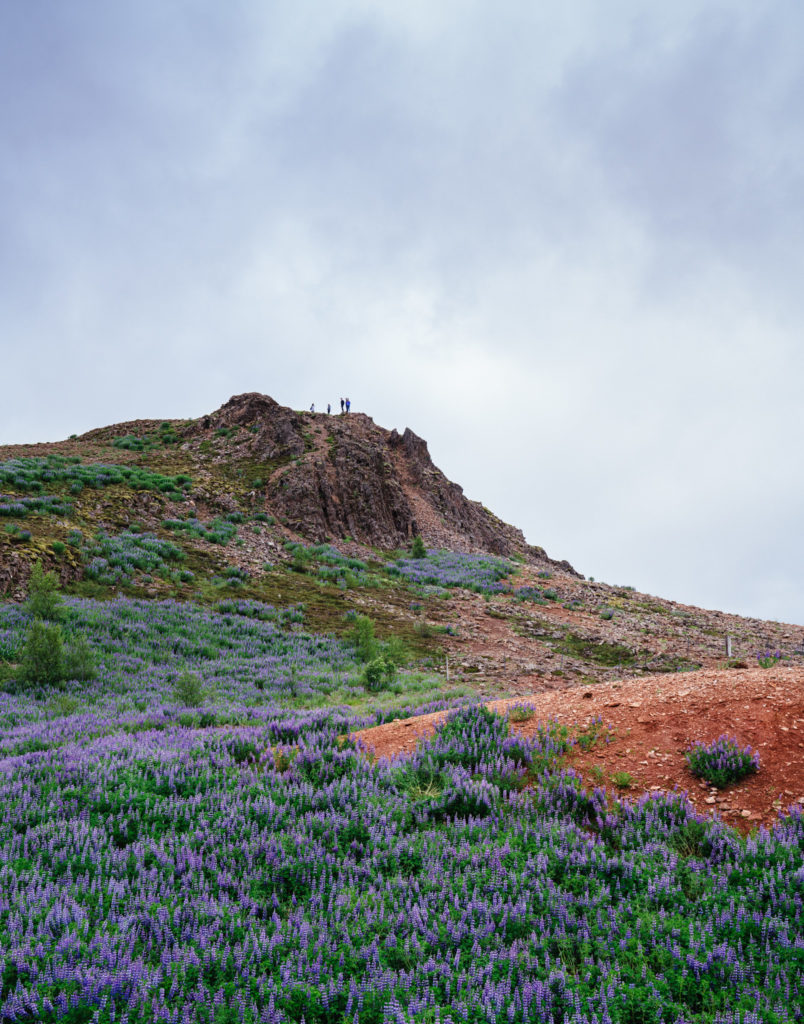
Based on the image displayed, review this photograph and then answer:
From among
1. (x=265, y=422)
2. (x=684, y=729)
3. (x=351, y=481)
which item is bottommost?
(x=684, y=729)

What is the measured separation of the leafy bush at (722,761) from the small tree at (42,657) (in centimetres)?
1112

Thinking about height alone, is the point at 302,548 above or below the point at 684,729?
above

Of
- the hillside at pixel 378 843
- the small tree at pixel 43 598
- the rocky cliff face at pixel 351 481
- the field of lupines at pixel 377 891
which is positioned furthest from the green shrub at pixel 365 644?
the rocky cliff face at pixel 351 481

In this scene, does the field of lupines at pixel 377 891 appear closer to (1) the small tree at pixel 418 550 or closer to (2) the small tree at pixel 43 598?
(2) the small tree at pixel 43 598

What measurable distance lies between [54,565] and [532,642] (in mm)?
→ 15706

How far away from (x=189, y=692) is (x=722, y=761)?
900 centimetres

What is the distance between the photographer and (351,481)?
37.4 m

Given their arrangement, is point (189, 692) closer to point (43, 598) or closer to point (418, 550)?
point (43, 598)

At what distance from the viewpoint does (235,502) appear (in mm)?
30828

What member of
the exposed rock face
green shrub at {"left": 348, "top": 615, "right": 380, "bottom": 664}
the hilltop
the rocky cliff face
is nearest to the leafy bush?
the hilltop

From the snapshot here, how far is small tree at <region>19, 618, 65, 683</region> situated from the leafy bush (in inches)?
438

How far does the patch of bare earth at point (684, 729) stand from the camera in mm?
5184

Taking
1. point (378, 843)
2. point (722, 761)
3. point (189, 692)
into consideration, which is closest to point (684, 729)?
point (722, 761)

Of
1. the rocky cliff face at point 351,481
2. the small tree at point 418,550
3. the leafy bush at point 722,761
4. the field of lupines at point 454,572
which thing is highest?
the rocky cliff face at point 351,481
